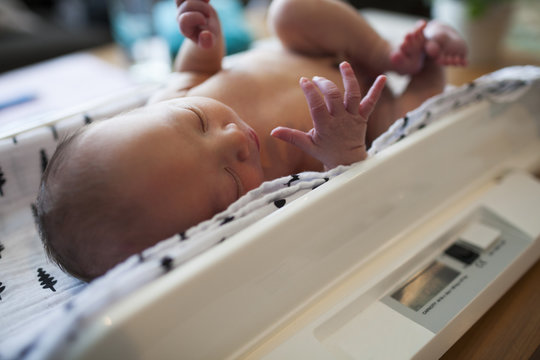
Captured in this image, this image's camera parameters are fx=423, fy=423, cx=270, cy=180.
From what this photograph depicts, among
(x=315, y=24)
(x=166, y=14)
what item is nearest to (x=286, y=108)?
(x=315, y=24)

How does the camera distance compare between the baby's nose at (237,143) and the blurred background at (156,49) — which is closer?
the baby's nose at (237,143)

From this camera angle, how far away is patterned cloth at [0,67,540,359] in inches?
13.7

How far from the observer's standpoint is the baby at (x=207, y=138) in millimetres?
454

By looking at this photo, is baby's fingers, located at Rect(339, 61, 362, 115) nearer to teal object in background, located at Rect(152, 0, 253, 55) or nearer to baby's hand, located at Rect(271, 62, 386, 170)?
baby's hand, located at Rect(271, 62, 386, 170)

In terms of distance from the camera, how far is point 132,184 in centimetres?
45

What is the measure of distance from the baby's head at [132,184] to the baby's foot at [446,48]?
0.39 m

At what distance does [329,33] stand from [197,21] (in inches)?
9.8

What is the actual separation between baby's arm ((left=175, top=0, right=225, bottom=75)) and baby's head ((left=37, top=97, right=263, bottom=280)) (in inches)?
7.7

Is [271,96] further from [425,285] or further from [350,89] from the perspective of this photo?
[425,285]

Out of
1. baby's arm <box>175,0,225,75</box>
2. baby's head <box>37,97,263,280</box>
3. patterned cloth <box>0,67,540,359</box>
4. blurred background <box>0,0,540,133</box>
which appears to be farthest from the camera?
blurred background <box>0,0,540,133</box>

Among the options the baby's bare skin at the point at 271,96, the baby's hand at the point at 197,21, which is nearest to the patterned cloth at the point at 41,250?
the baby's bare skin at the point at 271,96

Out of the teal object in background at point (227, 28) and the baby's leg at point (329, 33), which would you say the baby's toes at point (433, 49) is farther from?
the teal object in background at point (227, 28)

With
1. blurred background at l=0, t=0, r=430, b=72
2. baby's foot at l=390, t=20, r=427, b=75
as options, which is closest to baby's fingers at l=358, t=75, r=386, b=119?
baby's foot at l=390, t=20, r=427, b=75

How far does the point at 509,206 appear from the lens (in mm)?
601
